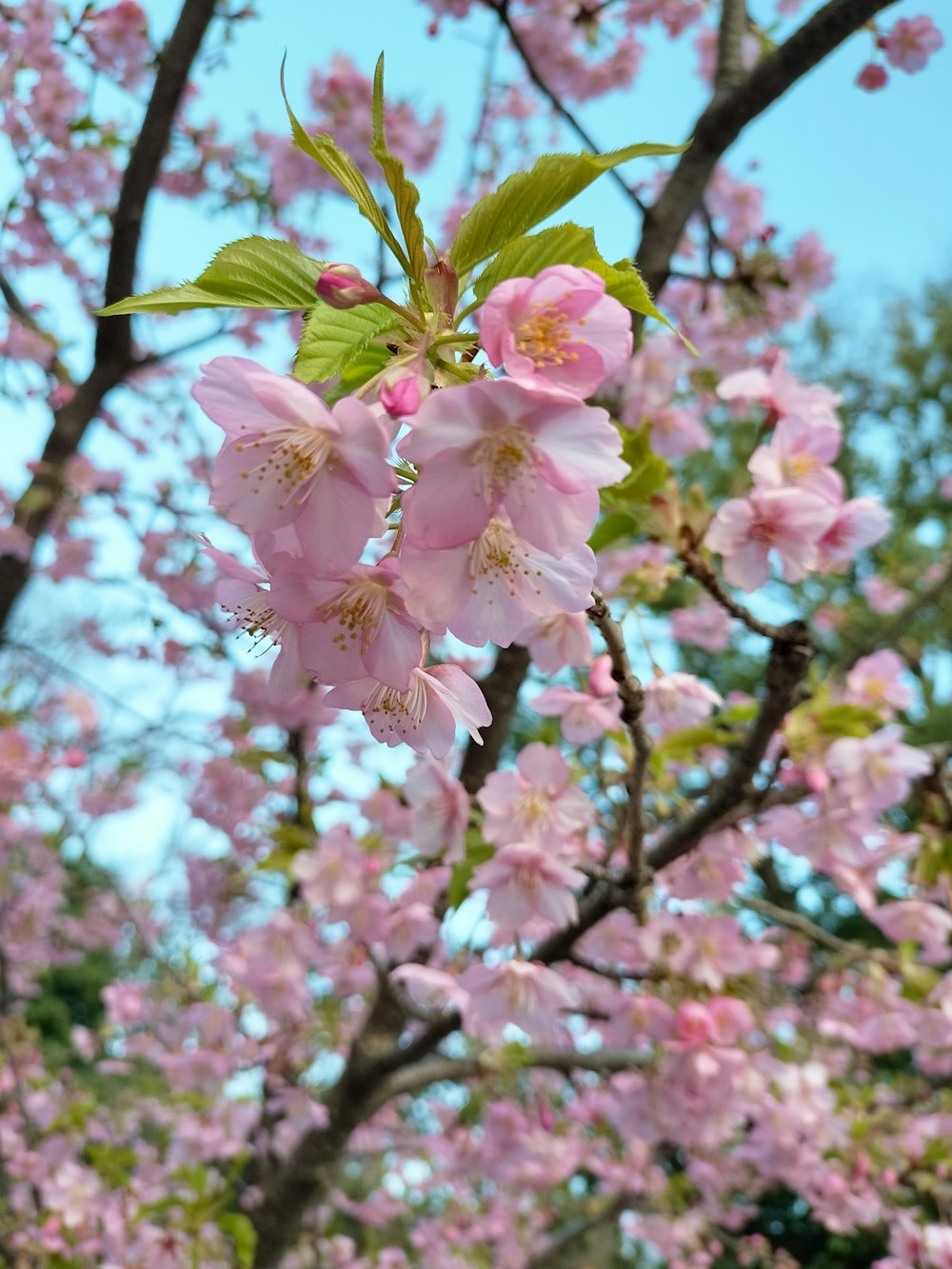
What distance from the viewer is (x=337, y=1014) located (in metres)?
2.57

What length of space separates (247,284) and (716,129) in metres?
1.85

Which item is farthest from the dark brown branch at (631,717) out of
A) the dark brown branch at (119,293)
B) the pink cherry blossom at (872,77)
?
the pink cherry blossom at (872,77)

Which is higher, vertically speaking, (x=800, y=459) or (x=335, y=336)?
(x=800, y=459)

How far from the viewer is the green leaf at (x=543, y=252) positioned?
58 cm

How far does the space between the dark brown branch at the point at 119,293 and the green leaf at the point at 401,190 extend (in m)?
2.22

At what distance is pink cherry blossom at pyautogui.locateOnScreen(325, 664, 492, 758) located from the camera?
682 mm

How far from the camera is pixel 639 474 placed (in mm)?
1055

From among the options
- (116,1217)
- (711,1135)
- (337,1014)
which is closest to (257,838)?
(337,1014)

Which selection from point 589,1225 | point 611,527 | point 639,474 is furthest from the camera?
point 589,1225

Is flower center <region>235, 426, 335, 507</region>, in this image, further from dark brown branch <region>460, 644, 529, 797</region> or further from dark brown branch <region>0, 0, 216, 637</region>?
dark brown branch <region>0, 0, 216, 637</region>

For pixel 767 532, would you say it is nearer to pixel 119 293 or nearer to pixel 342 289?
pixel 342 289

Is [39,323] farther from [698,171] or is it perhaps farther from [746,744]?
[746,744]

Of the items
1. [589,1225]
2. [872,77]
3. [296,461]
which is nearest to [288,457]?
[296,461]

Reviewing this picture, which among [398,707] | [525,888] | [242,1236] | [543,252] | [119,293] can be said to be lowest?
[242,1236]
